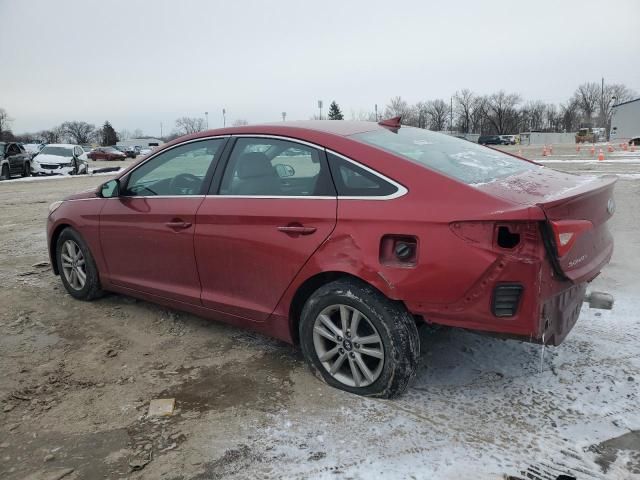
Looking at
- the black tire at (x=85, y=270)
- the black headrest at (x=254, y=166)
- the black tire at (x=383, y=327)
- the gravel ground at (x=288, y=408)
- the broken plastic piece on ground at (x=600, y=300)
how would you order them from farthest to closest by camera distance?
the black tire at (x=85, y=270) → the black headrest at (x=254, y=166) → the broken plastic piece on ground at (x=600, y=300) → the black tire at (x=383, y=327) → the gravel ground at (x=288, y=408)

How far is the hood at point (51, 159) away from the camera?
23609 millimetres

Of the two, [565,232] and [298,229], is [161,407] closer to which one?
[298,229]

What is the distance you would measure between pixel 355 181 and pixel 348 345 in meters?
0.95

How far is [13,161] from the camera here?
71.4 feet

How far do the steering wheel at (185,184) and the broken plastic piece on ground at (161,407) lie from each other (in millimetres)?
1448

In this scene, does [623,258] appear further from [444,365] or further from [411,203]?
[411,203]

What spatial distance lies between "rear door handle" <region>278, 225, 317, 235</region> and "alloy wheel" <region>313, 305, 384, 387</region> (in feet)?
1.49

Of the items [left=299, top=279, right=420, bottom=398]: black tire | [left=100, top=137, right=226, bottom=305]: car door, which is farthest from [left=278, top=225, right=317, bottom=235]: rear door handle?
[left=100, top=137, right=226, bottom=305]: car door

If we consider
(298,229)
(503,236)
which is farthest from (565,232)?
(298,229)

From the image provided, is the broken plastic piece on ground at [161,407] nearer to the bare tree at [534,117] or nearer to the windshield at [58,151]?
the windshield at [58,151]

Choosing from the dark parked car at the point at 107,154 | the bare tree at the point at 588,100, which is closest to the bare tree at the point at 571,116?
the bare tree at the point at 588,100

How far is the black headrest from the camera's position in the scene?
11.6ft

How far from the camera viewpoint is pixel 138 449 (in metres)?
2.70

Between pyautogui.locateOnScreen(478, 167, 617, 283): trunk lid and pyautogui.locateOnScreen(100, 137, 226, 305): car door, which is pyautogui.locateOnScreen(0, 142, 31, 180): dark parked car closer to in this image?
pyautogui.locateOnScreen(100, 137, 226, 305): car door
